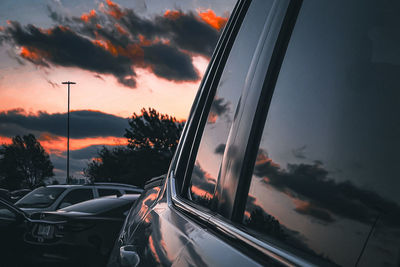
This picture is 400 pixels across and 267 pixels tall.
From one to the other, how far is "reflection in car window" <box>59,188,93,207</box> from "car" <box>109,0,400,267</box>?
1051cm

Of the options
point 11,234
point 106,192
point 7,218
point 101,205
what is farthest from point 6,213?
point 106,192

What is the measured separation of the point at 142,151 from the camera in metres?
58.3

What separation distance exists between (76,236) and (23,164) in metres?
83.0

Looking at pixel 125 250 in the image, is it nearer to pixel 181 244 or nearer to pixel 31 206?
pixel 181 244

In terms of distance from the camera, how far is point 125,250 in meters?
1.73

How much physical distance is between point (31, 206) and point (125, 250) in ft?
35.3

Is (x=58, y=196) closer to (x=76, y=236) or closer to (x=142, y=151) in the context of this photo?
(x=76, y=236)

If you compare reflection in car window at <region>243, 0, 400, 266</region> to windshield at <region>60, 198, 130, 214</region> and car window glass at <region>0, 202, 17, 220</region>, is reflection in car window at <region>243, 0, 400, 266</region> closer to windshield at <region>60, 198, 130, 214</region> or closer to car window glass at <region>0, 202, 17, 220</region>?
windshield at <region>60, 198, 130, 214</region>

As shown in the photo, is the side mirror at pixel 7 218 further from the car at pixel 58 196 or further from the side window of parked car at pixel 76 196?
the side window of parked car at pixel 76 196

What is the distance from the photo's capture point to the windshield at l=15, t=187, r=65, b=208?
448 inches

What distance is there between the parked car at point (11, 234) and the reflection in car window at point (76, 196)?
12.9ft

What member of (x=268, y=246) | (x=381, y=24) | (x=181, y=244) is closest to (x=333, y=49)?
(x=381, y=24)

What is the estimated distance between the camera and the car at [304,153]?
606 mm

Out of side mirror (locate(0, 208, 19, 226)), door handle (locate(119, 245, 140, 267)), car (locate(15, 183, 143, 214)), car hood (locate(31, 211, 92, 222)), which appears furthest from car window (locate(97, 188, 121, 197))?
door handle (locate(119, 245, 140, 267))
